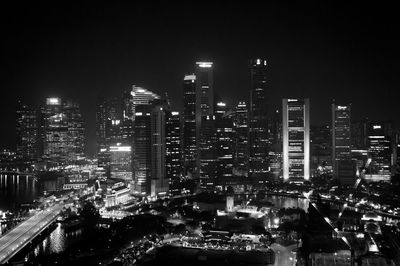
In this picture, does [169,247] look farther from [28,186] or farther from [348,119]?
[348,119]

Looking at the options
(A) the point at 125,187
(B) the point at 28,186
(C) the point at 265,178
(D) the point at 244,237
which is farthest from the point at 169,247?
(B) the point at 28,186

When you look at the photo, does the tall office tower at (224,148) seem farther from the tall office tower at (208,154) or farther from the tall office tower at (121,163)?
the tall office tower at (121,163)

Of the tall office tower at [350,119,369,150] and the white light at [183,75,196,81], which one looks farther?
the tall office tower at [350,119,369,150]

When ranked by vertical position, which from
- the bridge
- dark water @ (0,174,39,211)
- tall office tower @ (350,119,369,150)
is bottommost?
the bridge

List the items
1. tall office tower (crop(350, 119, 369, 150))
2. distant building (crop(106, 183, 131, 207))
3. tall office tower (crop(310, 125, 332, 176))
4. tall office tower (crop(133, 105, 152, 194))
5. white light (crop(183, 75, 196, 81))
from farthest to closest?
1. tall office tower (crop(310, 125, 332, 176))
2. tall office tower (crop(350, 119, 369, 150))
3. white light (crop(183, 75, 196, 81))
4. tall office tower (crop(133, 105, 152, 194))
5. distant building (crop(106, 183, 131, 207))

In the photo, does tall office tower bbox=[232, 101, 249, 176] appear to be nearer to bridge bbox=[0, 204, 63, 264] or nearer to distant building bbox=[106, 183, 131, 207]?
distant building bbox=[106, 183, 131, 207]

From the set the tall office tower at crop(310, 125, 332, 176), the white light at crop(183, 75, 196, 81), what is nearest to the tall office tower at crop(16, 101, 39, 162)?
the white light at crop(183, 75, 196, 81)

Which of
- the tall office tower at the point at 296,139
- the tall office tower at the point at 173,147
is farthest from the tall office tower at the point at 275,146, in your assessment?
the tall office tower at the point at 173,147
